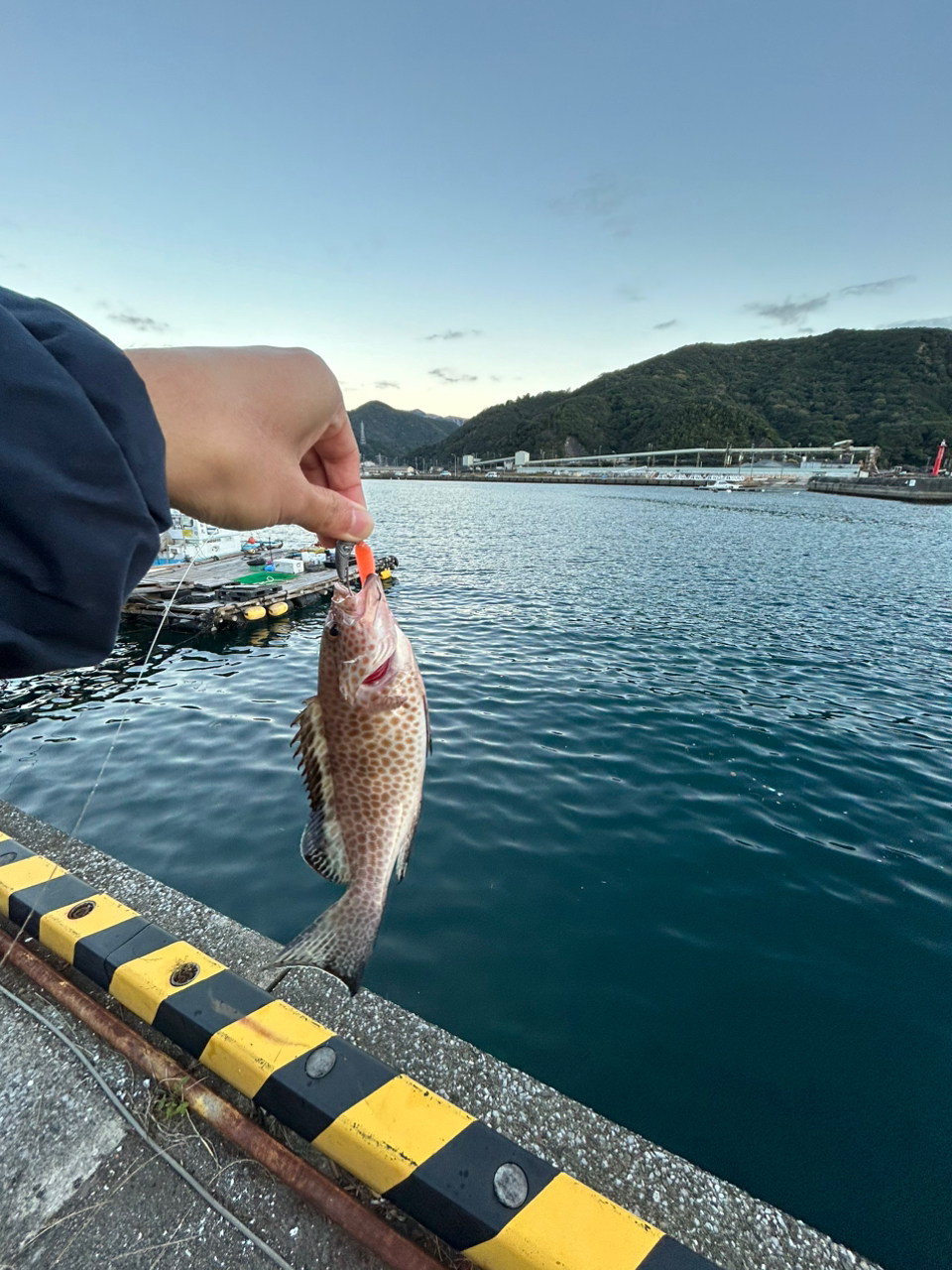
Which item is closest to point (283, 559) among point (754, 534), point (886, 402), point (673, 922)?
point (673, 922)

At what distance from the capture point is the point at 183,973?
414 centimetres

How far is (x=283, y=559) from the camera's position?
27.9m

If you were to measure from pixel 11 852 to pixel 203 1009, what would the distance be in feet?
10.9

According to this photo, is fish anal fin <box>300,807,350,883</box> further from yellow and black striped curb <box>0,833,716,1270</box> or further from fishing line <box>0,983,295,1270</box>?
fishing line <box>0,983,295,1270</box>

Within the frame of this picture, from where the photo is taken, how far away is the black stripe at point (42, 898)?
4.71 metres

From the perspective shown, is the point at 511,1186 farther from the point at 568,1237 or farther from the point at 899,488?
the point at 899,488

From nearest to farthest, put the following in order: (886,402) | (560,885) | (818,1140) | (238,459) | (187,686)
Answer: (238,459)
(818,1140)
(560,885)
(187,686)
(886,402)

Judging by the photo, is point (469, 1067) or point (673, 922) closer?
point (469, 1067)

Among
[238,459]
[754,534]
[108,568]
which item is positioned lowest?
[754,534]

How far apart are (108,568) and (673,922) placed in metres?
7.63

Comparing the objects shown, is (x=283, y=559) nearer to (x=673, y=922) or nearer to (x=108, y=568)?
(x=673, y=922)

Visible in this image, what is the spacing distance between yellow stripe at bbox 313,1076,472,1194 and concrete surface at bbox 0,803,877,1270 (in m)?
0.24

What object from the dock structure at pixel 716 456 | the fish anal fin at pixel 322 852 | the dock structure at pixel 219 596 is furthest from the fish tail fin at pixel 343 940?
the dock structure at pixel 716 456

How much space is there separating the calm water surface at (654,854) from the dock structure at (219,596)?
151 centimetres
